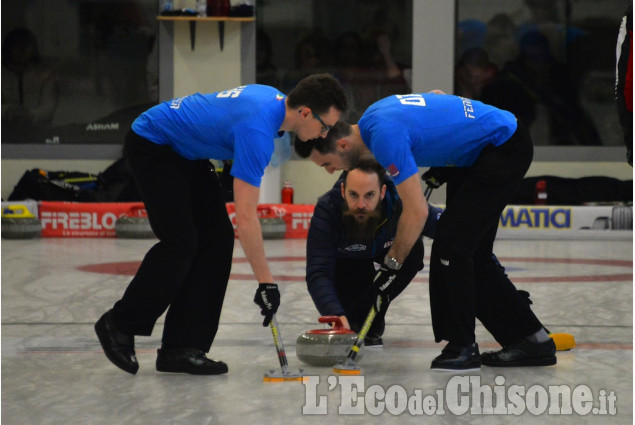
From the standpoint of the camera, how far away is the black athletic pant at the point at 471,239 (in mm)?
3766

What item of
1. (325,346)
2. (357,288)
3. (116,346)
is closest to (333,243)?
(357,288)

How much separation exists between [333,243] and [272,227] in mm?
5591

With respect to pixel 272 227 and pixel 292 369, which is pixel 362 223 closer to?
pixel 292 369

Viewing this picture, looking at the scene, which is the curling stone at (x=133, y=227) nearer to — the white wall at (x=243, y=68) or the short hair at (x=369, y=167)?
the white wall at (x=243, y=68)

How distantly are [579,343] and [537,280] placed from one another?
2.30 meters

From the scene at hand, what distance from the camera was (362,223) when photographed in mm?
4164

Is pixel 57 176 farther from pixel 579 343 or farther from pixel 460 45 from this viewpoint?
pixel 579 343

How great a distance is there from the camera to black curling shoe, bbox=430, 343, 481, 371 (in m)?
3.77

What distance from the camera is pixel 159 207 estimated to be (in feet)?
12.1

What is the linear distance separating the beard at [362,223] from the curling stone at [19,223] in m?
6.17

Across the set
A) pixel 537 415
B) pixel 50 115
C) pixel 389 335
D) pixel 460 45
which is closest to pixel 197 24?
pixel 50 115

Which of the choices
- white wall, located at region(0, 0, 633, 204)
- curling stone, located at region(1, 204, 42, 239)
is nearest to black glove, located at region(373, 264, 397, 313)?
curling stone, located at region(1, 204, 42, 239)

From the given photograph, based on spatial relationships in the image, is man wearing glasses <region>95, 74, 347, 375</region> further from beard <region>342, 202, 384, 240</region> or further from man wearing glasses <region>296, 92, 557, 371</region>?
beard <region>342, 202, 384, 240</region>

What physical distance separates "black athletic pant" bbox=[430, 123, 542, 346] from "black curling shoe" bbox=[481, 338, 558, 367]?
48 millimetres
